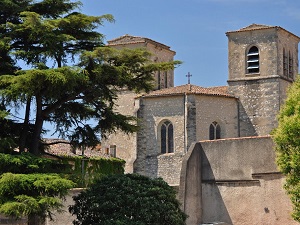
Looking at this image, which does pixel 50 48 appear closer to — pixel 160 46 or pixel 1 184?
pixel 1 184

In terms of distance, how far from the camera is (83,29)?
74.4 feet

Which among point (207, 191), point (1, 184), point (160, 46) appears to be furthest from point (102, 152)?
point (1, 184)

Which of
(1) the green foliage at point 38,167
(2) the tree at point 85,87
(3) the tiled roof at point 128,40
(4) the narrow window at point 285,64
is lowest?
(1) the green foliage at point 38,167

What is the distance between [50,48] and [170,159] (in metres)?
27.6

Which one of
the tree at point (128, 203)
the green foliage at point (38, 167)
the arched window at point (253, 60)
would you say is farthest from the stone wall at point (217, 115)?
the tree at point (128, 203)

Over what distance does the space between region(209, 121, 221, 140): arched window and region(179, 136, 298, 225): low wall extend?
22.1m

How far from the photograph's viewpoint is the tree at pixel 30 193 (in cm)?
1816

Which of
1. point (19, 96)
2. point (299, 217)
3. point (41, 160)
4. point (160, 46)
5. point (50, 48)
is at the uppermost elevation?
point (160, 46)

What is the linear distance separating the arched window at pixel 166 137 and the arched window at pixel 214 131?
284cm

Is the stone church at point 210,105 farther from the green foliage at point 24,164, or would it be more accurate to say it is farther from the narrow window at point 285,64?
the green foliage at point 24,164

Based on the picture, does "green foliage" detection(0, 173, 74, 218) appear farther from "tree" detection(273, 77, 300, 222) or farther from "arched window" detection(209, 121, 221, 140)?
"arched window" detection(209, 121, 221, 140)

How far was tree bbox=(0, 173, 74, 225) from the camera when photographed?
715 inches

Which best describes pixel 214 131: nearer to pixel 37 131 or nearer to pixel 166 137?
pixel 166 137

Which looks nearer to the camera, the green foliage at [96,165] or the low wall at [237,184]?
the low wall at [237,184]
